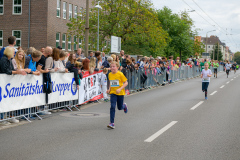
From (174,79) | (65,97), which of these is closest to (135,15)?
(174,79)

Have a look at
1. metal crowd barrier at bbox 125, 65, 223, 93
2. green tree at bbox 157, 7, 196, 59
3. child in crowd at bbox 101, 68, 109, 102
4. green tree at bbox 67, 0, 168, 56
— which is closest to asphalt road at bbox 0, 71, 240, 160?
child in crowd at bbox 101, 68, 109, 102

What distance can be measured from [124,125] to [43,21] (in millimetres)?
34436

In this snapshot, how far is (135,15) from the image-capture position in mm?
42156

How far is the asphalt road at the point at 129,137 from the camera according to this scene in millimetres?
6426

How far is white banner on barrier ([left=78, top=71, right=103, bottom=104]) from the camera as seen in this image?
1409 centimetres

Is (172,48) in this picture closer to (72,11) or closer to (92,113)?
A: (72,11)

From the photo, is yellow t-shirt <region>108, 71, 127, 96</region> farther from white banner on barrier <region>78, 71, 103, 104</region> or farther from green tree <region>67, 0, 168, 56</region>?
green tree <region>67, 0, 168, 56</region>

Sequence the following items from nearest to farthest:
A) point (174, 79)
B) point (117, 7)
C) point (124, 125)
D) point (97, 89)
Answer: point (124, 125) → point (97, 89) → point (174, 79) → point (117, 7)

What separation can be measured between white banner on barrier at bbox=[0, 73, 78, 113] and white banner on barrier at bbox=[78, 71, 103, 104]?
1015 mm

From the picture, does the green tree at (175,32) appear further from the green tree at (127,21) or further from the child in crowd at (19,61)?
the child in crowd at (19,61)

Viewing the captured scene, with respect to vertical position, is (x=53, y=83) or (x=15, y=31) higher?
(x=15, y=31)

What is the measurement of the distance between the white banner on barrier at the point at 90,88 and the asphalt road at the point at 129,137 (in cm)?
177

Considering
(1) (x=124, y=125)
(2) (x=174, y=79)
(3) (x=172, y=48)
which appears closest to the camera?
(1) (x=124, y=125)

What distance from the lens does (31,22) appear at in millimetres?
42812
